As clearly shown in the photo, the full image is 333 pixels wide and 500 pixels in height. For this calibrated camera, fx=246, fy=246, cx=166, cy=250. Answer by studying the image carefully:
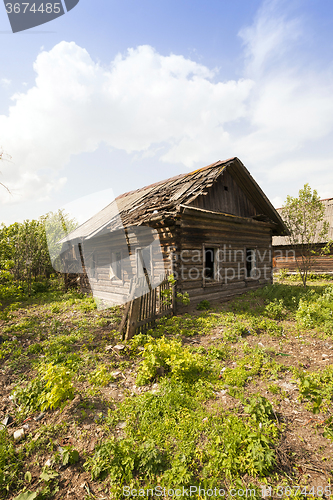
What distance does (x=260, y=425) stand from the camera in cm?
338

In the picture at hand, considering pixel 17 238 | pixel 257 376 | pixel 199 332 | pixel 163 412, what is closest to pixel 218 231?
pixel 199 332

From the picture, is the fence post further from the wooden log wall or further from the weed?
the wooden log wall

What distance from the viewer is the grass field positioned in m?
2.83

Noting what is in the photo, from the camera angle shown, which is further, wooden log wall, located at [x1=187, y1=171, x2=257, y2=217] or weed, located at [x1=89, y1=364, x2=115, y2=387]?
wooden log wall, located at [x1=187, y1=171, x2=257, y2=217]

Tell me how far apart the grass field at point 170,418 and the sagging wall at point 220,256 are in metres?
3.54

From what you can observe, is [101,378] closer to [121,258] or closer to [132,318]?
[132,318]

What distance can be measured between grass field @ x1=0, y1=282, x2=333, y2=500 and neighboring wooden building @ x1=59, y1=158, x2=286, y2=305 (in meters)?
3.55

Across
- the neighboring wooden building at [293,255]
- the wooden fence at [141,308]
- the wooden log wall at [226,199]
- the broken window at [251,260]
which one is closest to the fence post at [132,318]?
the wooden fence at [141,308]

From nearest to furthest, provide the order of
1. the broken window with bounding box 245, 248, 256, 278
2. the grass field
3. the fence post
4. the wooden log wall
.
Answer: the grass field < the fence post < the wooden log wall < the broken window with bounding box 245, 248, 256, 278

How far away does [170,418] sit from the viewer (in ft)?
11.9

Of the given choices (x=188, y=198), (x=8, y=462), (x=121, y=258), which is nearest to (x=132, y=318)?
(x=8, y=462)

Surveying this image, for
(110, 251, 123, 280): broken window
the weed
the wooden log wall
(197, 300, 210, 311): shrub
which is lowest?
the weed

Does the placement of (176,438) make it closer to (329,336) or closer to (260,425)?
(260,425)

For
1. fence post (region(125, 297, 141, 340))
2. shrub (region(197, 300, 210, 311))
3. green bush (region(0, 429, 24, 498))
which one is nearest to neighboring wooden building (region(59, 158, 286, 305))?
shrub (region(197, 300, 210, 311))
